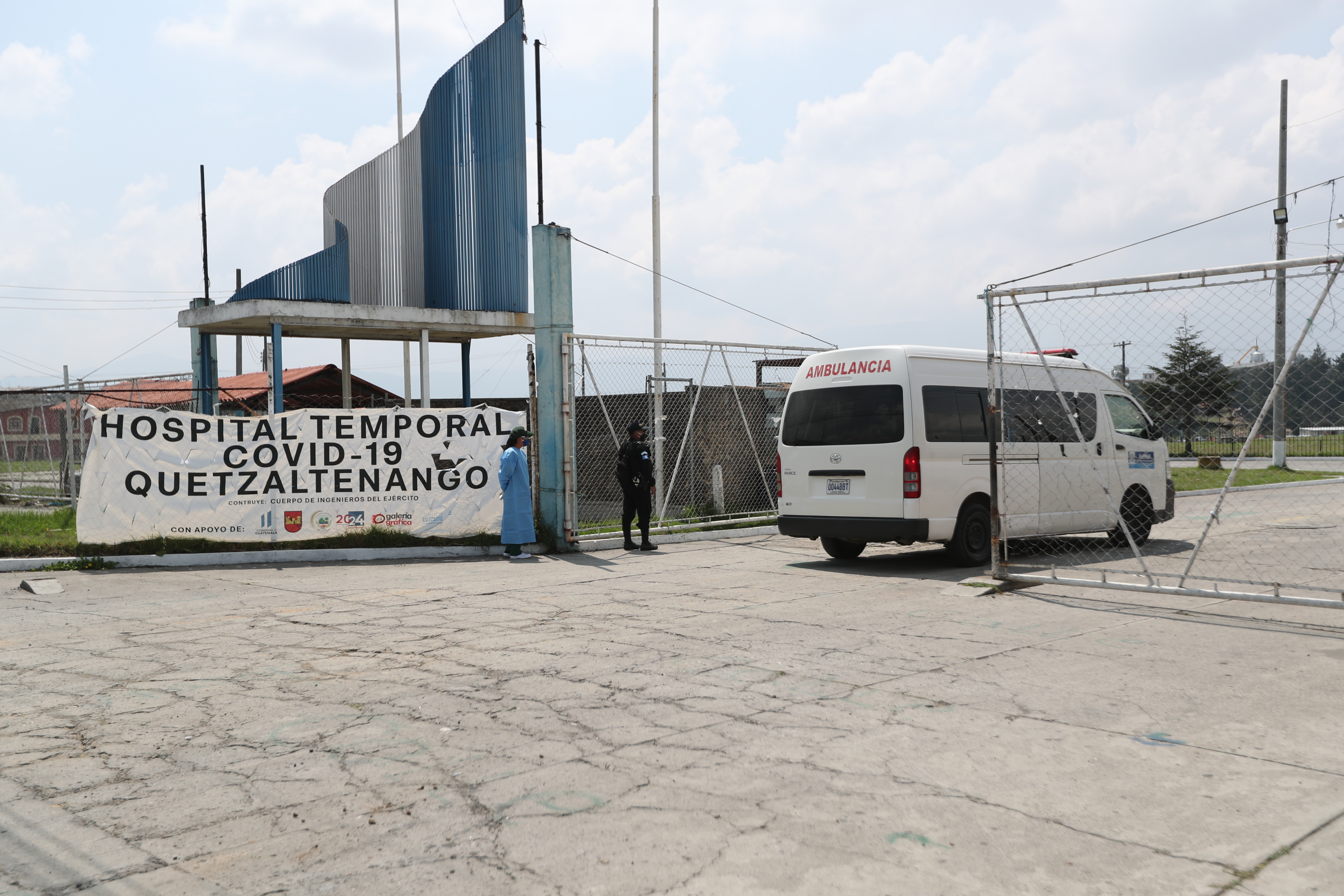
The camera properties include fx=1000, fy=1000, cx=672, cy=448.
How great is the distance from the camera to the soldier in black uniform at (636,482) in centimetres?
1320

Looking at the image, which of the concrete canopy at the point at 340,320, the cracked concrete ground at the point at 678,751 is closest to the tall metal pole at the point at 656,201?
the concrete canopy at the point at 340,320

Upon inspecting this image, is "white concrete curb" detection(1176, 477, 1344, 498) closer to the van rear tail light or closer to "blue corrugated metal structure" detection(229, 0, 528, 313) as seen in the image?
the van rear tail light

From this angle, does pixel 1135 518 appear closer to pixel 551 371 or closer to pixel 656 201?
pixel 551 371

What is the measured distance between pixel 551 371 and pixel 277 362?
28.5ft

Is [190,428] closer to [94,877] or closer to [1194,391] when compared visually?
[94,877]

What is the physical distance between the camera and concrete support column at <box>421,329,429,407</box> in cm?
2183

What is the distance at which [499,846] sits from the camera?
355cm

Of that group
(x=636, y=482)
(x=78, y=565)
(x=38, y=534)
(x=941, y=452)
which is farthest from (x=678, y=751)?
(x=38, y=534)

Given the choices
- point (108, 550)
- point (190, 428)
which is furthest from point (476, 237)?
point (108, 550)

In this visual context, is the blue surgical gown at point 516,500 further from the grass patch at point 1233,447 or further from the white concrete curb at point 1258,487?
the white concrete curb at point 1258,487

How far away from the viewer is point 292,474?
42.1 ft

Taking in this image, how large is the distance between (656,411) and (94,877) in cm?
1184

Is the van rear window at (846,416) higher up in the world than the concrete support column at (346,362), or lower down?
lower down

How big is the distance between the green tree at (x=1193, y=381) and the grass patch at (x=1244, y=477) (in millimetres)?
13826
